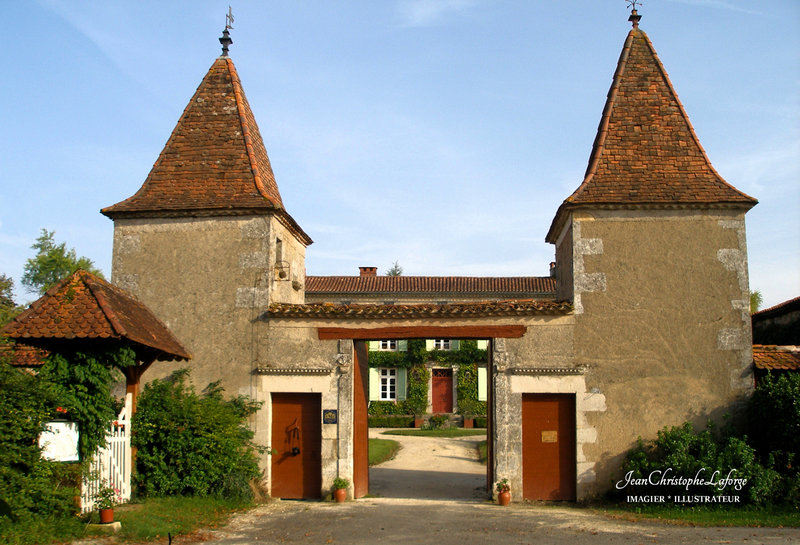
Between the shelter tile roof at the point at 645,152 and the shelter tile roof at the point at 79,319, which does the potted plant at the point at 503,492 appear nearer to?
the shelter tile roof at the point at 645,152

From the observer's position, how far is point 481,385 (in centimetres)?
3388

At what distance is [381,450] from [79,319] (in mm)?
13570

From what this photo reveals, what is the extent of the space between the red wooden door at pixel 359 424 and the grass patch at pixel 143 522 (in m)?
2.19

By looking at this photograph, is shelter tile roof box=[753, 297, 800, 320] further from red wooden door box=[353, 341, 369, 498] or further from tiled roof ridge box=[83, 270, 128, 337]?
tiled roof ridge box=[83, 270, 128, 337]

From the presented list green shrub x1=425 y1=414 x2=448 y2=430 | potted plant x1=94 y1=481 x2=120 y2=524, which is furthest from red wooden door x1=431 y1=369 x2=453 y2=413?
potted plant x1=94 y1=481 x2=120 y2=524

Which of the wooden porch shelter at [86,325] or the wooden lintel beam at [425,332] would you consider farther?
the wooden lintel beam at [425,332]

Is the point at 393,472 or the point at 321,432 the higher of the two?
the point at 321,432

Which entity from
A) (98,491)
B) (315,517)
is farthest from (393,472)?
(98,491)

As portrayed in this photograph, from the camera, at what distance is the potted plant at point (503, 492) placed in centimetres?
1161

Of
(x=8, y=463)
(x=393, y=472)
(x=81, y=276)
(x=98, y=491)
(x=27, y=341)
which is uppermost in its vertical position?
(x=81, y=276)

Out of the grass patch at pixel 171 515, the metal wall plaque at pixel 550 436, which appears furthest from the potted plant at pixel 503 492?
the grass patch at pixel 171 515

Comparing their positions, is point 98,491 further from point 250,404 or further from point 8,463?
point 250,404

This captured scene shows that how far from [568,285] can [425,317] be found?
2.79 m

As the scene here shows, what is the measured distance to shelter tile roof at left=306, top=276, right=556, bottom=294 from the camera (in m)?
34.7
